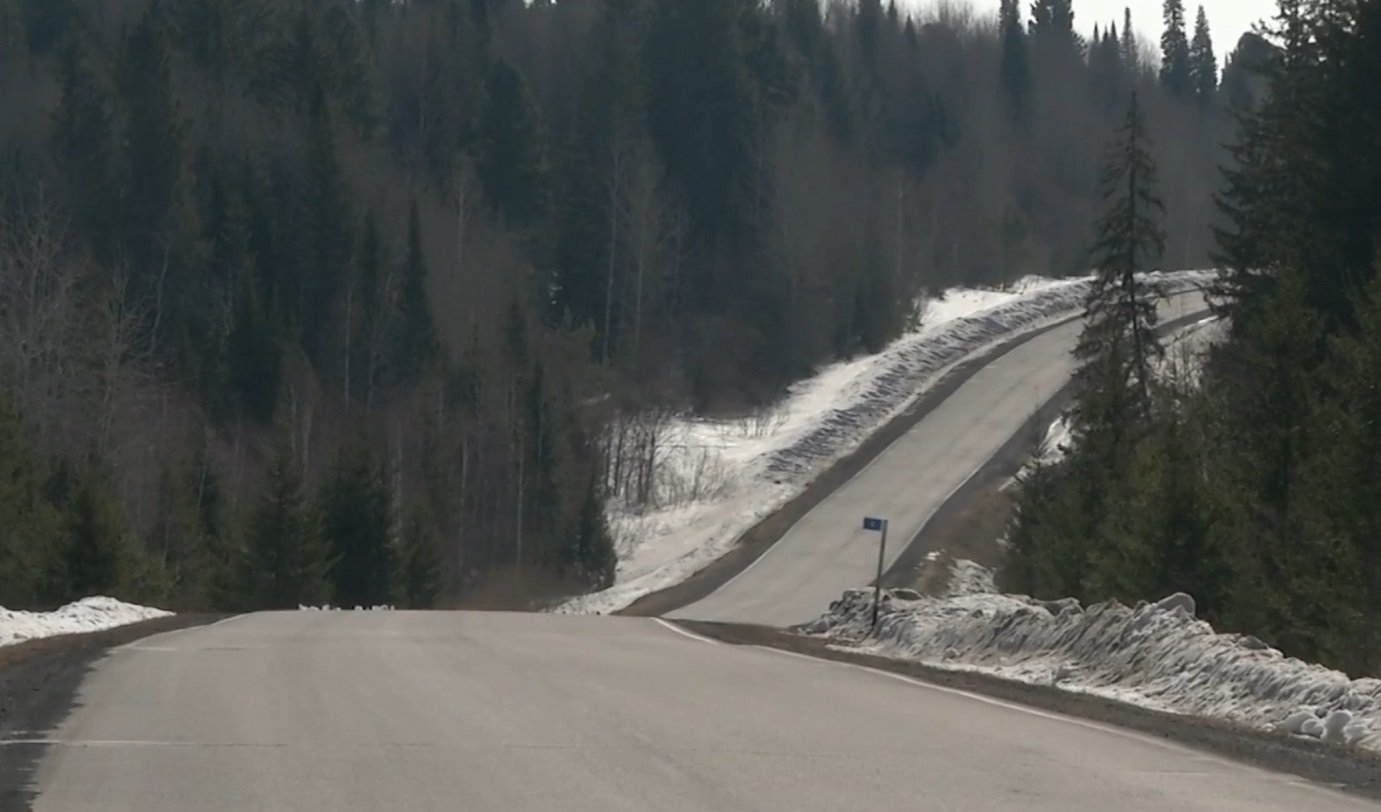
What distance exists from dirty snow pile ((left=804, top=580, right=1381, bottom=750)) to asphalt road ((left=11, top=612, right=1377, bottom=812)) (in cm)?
158

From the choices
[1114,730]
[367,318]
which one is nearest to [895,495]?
[367,318]

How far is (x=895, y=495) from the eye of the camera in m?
62.9

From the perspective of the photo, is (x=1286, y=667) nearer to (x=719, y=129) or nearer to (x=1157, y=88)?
(x=719, y=129)

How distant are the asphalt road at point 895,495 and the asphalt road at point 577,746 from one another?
26.0m

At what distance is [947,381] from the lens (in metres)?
82.6

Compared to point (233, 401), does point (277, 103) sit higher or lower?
higher

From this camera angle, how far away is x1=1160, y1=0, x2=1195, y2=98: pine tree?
17550 cm

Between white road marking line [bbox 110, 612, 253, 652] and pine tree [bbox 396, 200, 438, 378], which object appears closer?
white road marking line [bbox 110, 612, 253, 652]

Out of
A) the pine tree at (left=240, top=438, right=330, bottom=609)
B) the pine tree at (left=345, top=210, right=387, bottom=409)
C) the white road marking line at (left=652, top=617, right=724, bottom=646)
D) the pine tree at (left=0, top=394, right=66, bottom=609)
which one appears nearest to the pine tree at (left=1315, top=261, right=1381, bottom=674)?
the white road marking line at (left=652, top=617, right=724, bottom=646)

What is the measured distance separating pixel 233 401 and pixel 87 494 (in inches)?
1780

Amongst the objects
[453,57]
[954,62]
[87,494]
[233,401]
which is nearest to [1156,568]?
[87,494]

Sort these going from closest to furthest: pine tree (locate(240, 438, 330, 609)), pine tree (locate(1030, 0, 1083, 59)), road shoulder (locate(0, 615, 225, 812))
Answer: road shoulder (locate(0, 615, 225, 812)), pine tree (locate(240, 438, 330, 609)), pine tree (locate(1030, 0, 1083, 59))

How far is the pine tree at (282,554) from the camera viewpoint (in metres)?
46.1

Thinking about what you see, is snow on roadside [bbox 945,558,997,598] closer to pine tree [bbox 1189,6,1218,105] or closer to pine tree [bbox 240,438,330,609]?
pine tree [bbox 240,438,330,609]
